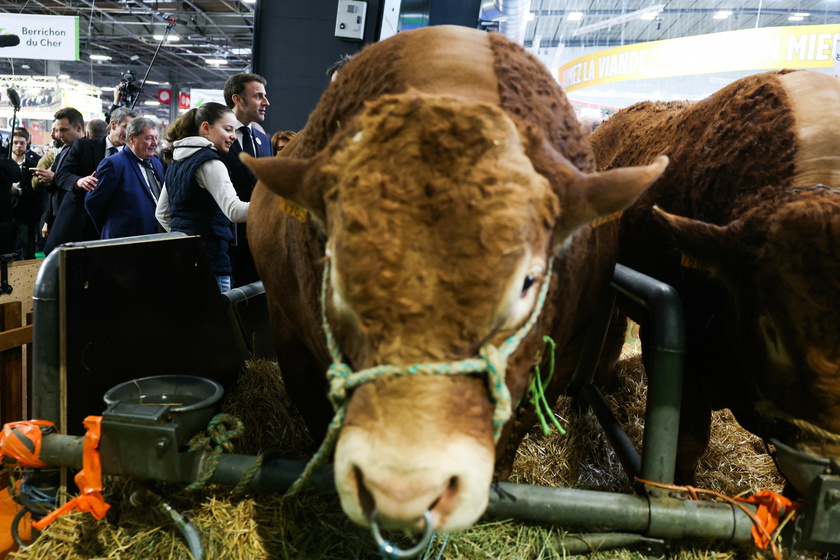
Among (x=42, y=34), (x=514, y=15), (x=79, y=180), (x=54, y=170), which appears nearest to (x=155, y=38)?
(x=42, y=34)

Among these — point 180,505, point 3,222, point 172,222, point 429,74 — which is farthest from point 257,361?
point 3,222

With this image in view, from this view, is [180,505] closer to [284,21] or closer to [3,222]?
[3,222]

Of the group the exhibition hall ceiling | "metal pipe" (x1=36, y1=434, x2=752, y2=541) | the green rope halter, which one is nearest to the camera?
the exhibition hall ceiling

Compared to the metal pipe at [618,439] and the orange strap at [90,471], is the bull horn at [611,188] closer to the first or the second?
the metal pipe at [618,439]

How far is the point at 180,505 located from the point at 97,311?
790 millimetres

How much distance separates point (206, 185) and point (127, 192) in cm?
123

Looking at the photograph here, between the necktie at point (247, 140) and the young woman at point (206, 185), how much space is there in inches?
11.0

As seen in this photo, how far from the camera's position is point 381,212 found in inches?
49.8

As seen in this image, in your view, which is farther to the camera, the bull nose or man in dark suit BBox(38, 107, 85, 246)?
man in dark suit BBox(38, 107, 85, 246)

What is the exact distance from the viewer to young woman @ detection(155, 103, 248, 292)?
130 inches

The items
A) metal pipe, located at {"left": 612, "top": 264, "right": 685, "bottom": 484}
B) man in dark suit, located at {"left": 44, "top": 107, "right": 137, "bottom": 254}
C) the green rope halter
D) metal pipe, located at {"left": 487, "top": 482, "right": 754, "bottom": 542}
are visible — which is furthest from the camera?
man in dark suit, located at {"left": 44, "top": 107, "right": 137, "bottom": 254}

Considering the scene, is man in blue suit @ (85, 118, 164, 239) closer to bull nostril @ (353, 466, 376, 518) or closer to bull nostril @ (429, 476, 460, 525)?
bull nostril @ (353, 466, 376, 518)

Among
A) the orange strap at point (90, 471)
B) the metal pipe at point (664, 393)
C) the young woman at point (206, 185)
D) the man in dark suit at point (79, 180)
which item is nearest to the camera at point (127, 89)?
the man in dark suit at point (79, 180)

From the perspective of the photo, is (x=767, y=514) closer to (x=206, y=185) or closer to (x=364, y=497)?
(x=364, y=497)
